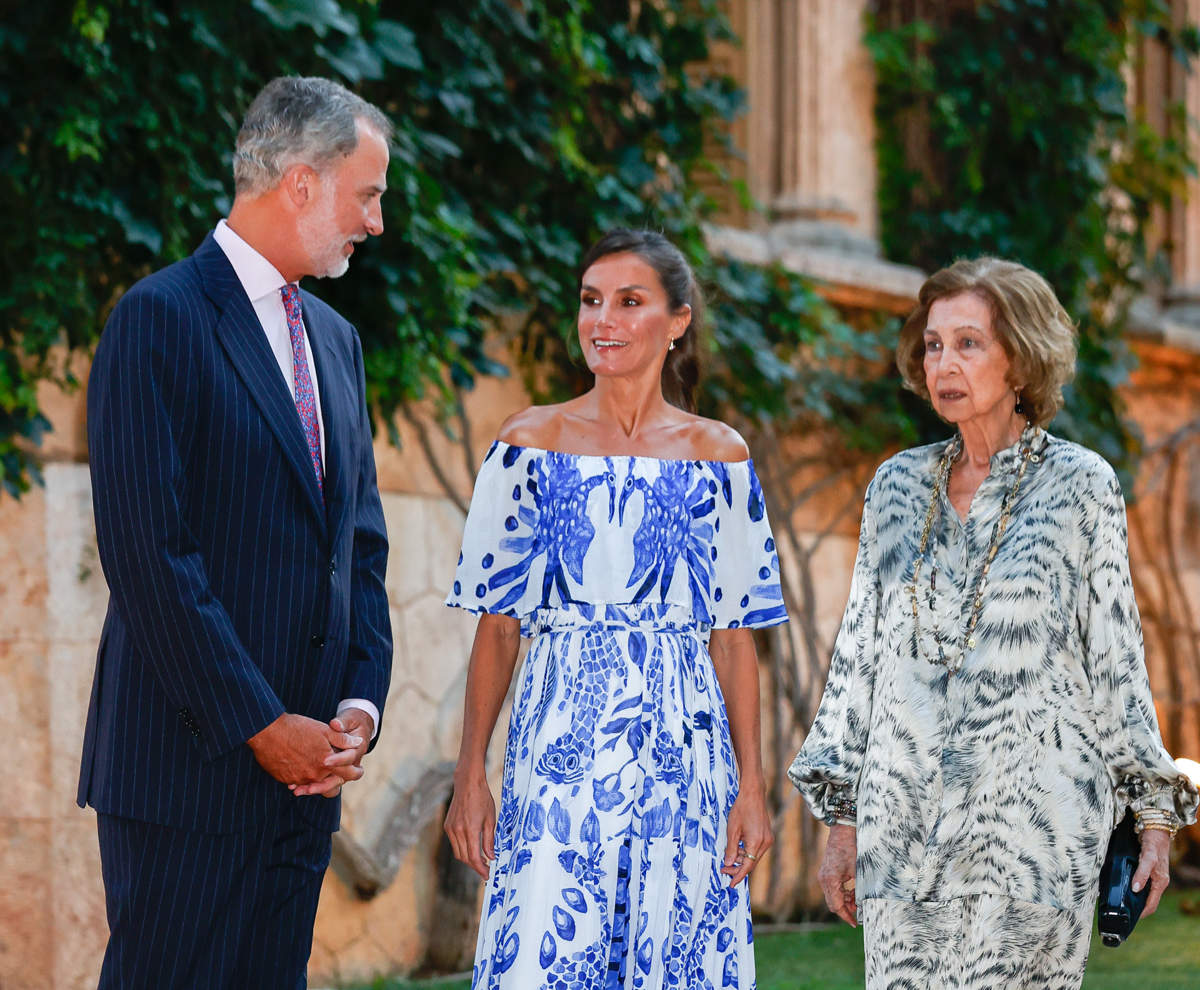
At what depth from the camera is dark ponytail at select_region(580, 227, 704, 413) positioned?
3.42 meters

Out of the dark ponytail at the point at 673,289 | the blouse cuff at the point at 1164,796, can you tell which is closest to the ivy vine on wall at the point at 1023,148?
the dark ponytail at the point at 673,289

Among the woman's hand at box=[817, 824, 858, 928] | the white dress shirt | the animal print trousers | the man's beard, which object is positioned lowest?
the animal print trousers

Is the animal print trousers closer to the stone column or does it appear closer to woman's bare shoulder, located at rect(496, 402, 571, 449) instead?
woman's bare shoulder, located at rect(496, 402, 571, 449)

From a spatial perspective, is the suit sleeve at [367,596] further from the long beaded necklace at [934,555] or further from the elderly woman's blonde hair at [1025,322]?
the elderly woman's blonde hair at [1025,322]

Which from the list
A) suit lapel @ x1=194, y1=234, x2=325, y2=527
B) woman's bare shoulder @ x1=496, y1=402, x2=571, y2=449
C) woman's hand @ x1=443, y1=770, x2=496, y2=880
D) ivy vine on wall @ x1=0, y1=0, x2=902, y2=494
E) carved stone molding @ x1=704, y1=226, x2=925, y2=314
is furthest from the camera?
carved stone molding @ x1=704, y1=226, x2=925, y2=314

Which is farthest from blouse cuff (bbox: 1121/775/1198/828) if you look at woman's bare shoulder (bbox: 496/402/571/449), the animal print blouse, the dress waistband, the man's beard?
the man's beard

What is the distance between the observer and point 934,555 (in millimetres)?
3121

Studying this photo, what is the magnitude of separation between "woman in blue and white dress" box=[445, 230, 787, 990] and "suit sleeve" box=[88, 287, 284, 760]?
0.63 metres

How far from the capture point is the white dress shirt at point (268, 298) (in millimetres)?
2898

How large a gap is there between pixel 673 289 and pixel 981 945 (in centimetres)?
134

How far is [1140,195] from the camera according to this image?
891 centimetres

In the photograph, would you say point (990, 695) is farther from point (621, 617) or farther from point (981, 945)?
point (621, 617)

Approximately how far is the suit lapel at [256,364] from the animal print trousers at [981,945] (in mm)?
1185

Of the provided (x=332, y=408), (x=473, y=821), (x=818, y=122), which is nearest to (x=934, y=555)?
(x=473, y=821)
